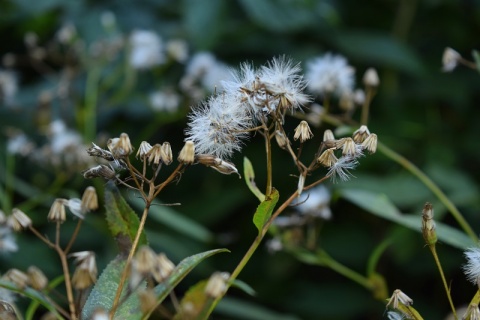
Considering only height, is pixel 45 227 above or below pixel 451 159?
below

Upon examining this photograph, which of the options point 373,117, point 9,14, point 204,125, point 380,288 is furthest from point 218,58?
point 204,125

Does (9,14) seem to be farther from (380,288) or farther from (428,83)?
(380,288)

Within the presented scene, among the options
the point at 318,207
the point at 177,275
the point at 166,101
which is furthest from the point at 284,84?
the point at 166,101

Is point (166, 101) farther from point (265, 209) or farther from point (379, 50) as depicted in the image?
point (265, 209)

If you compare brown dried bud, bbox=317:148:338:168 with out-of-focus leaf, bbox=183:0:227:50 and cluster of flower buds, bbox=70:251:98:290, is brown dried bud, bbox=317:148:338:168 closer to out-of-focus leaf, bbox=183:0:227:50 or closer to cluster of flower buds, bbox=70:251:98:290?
cluster of flower buds, bbox=70:251:98:290

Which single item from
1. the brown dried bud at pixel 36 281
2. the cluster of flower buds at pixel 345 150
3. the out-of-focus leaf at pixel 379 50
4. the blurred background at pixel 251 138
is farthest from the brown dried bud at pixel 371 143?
the out-of-focus leaf at pixel 379 50

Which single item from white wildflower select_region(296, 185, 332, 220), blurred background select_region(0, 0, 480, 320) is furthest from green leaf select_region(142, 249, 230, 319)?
blurred background select_region(0, 0, 480, 320)
